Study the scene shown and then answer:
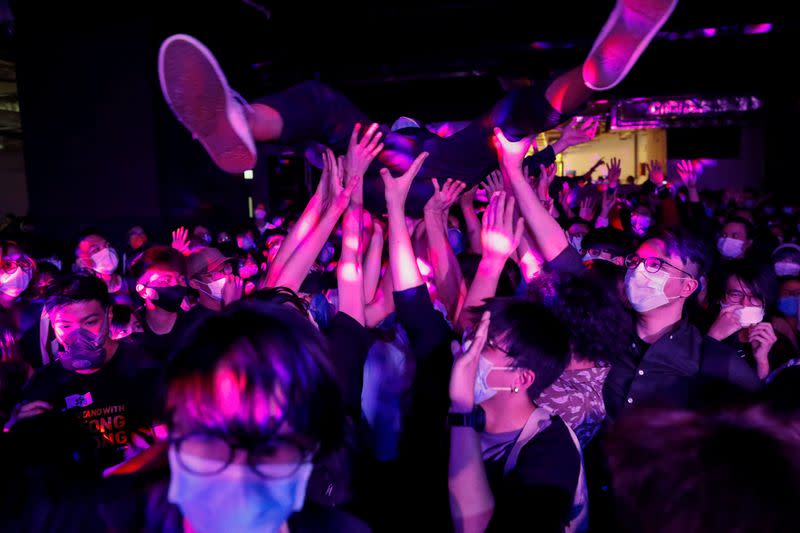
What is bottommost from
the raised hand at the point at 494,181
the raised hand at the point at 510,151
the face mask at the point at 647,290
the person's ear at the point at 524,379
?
the person's ear at the point at 524,379

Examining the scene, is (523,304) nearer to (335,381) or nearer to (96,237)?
(335,381)

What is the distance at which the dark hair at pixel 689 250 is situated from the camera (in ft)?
8.02

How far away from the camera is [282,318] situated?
1.09 meters

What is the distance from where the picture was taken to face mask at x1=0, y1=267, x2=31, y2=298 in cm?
356

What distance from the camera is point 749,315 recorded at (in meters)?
2.70

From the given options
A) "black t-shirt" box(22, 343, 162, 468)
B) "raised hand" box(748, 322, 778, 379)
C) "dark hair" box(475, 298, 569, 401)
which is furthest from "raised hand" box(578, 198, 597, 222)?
"black t-shirt" box(22, 343, 162, 468)

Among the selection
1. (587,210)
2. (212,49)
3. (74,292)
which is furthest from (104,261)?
(212,49)

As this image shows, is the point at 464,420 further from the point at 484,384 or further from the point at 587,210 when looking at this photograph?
the point at 587,210

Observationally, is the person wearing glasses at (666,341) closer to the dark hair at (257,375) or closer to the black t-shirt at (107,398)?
the dark hair at (257,375)

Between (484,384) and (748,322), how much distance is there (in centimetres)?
162

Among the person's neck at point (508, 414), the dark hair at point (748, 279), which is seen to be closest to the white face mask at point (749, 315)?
the dark hair at point (748, 279)

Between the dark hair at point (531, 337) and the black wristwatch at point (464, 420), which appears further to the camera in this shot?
the dark hair at point (531, 337)

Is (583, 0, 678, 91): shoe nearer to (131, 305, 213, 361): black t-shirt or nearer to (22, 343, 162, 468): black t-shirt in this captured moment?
(22, 343, 162, 468): black t-shirt

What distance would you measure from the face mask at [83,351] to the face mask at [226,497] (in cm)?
142
